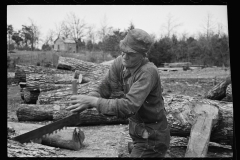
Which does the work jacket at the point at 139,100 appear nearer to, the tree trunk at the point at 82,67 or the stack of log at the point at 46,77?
the stack of log at the point at 46,77

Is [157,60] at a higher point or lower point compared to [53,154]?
higher

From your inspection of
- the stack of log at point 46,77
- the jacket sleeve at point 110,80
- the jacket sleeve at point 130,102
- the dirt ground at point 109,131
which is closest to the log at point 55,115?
the dirt ground at point 109,131

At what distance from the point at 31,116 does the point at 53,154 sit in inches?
130

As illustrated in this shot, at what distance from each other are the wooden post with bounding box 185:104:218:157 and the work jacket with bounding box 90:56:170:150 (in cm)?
147

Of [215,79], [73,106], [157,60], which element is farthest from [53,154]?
[157,60]

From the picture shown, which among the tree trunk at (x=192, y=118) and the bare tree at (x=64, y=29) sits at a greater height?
the bare tree at (x=64, y=29)

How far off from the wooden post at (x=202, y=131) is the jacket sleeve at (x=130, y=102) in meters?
2.17

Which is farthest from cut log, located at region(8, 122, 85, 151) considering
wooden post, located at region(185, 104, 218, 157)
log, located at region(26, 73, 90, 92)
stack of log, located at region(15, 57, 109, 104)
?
log, located at region(26, 73, 90, 92)

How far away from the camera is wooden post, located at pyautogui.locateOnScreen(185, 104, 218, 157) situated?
161 inches

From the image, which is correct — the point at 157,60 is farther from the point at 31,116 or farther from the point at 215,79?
the point at 31,116

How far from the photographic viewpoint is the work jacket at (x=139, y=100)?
97.4 inches

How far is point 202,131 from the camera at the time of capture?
4.18 metres

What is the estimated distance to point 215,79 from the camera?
9102mm

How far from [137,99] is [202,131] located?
2.30m
